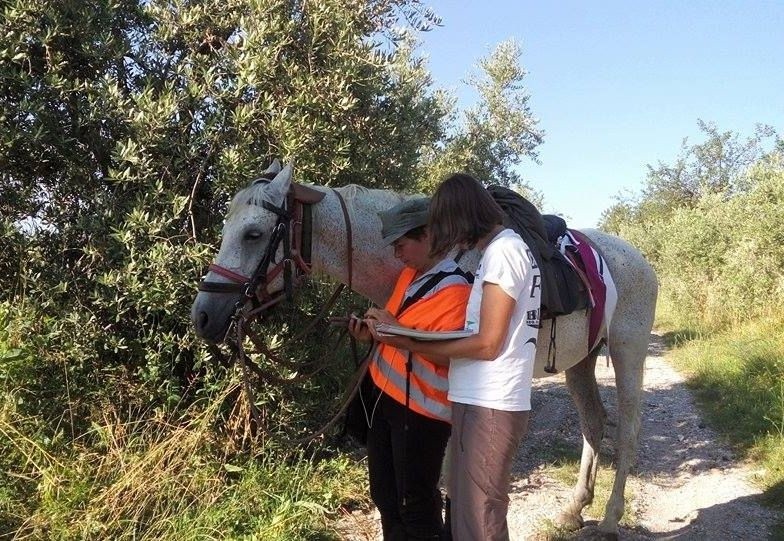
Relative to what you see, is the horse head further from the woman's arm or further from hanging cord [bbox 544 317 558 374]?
hanging cord [bbox 544 317 558 374]

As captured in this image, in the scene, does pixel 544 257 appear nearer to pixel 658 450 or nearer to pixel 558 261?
pixel 558 261

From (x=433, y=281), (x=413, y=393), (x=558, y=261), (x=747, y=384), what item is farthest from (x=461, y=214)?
(x=747, y=384)

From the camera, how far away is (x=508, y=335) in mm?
2277

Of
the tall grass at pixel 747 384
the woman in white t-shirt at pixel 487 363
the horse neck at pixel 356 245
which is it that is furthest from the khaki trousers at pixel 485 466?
the tall grass at pixel 747 384

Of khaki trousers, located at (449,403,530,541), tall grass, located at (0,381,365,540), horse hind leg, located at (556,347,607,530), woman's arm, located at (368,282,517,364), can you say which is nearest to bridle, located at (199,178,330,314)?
woman's arm, located at (368,282,517,364)

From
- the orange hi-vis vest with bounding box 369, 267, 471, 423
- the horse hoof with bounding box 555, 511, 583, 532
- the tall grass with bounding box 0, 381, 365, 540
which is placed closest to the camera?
the orange hi-vis vest with bounding box 369, 267, 471, 423

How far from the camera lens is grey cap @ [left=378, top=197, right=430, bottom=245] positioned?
2.70 meters

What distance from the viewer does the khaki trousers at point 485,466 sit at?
224 cm

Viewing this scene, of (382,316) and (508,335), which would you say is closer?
(508,335)

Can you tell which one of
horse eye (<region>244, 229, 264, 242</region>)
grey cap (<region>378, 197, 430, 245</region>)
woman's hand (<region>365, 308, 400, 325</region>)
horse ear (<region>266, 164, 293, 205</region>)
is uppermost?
horse ear (<region>266, 164, 293, 205</region>)

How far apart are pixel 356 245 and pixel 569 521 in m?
2.74

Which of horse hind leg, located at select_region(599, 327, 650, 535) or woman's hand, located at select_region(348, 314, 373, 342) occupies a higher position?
woman's hand, located at select_region(348, 314, 373, 342)

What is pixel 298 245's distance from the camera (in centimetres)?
304

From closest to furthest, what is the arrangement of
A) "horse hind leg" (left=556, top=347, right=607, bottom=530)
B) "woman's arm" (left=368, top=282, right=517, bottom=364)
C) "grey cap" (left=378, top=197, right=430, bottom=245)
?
"woman's arm" (left=368, top=282, right=517, bottom=364) → "grey cap" (left=378, top=197, right=430, bottom=245) → "horse hind leg" (left=556, top=347, right=607, bottom=530)
